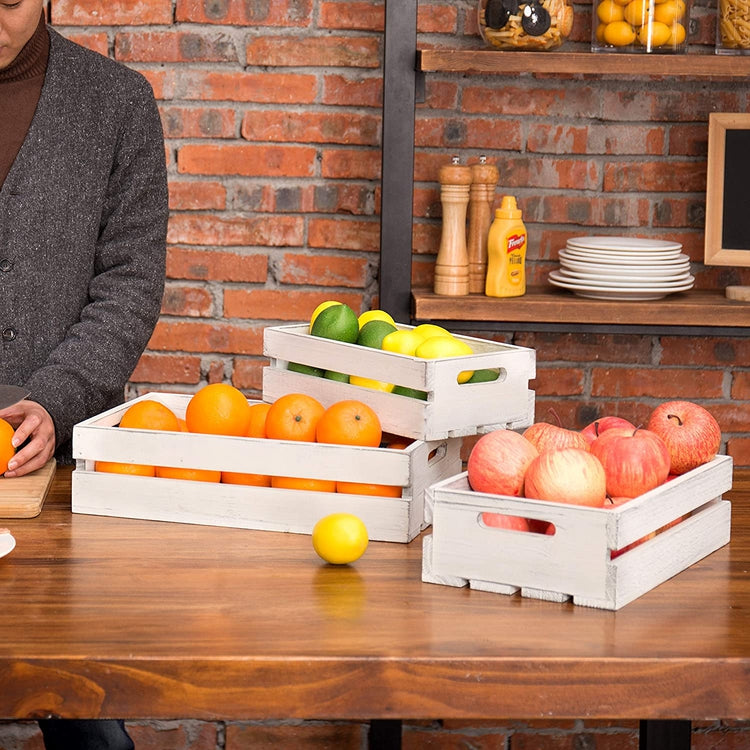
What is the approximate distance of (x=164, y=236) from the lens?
6.31ft

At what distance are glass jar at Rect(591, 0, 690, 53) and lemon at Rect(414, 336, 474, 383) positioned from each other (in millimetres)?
948

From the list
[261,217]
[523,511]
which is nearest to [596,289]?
[261,217]

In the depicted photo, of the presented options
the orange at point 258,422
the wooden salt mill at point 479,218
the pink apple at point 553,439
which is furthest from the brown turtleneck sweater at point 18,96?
the pink apple at point 553,439

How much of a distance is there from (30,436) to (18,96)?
0.57m

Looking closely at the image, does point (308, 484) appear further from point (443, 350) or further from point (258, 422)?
point (443, 350)

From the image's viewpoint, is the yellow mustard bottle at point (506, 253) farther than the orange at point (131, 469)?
Yes

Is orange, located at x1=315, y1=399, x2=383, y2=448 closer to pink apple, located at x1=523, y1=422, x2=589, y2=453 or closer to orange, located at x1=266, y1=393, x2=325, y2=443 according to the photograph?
orange, located at x1=266, y1=393, x2=325, y2=443

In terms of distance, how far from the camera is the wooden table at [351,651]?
1.05 meters

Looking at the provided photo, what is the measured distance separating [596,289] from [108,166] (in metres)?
0.94

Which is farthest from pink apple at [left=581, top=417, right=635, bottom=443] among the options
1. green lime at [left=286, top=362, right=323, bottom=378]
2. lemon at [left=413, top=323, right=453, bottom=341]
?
green lime at [left=286, top=362, right=323, bottom=378]

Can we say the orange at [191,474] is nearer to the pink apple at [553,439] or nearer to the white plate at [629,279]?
the pink apple at [553,439]

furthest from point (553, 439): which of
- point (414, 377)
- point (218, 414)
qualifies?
point (218, 414)

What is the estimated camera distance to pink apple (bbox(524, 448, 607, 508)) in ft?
3.91

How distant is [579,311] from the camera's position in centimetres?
219
